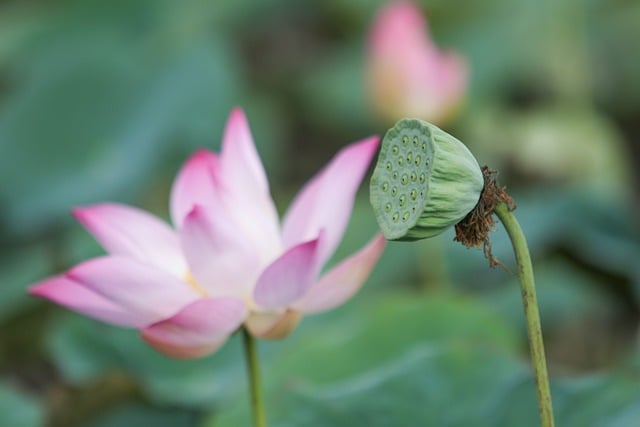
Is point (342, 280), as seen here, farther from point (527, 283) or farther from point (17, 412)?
point (17, 412)

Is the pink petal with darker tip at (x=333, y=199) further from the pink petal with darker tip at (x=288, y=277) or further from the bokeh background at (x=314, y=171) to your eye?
the bokeh background at (x=314, y=171)

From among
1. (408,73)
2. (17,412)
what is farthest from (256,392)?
(408,73)

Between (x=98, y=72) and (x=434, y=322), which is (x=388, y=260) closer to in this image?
(x=434, y=322)

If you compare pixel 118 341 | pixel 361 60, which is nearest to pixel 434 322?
pixel 118 341

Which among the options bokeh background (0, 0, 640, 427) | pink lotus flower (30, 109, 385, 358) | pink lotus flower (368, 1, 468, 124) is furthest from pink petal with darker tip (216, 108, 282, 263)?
pink lotus flower (368, 1, 468, 124)

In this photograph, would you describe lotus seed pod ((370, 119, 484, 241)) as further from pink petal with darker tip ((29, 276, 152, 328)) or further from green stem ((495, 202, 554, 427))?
pink petal with darker tip ((29, 276, 152, 328))
